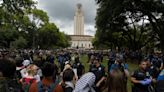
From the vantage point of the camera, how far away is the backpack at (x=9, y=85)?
225 inches

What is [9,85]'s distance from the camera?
19.2 ft

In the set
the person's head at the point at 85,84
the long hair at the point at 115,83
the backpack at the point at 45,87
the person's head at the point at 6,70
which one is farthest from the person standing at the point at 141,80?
the long hair at the point at 115,83

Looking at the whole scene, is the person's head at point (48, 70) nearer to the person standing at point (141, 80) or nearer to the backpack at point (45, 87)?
the backpack at point (45, 87)

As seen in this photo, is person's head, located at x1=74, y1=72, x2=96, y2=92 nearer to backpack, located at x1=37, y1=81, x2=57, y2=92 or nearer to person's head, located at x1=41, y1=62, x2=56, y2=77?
backpack, located at x1=37, y1=81, x2=57, y2=92

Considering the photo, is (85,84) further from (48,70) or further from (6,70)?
(6,70)

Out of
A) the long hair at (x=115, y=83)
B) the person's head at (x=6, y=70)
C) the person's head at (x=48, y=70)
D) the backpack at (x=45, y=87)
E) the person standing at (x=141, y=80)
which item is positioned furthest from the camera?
the person standing at (x=141, y=80)

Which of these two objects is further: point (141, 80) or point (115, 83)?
point (141, 80)

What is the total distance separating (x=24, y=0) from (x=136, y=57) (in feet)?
86.5

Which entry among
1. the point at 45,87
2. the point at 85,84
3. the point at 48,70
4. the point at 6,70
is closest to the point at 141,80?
the point at 85,84

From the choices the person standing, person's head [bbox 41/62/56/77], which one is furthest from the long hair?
the person standing

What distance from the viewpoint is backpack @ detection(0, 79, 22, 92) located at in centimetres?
573

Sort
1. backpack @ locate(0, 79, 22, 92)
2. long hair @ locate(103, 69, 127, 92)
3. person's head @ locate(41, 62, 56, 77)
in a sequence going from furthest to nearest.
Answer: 1. person's head @ locate(41, 62, 56, 77)
2. backpack @ locate(0, 79, 22, 92)
3. long hair @ locate(103, 69, 127, 92)

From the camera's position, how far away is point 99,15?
5134cm

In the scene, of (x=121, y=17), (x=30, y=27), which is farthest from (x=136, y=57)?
(x=30, y=27)
